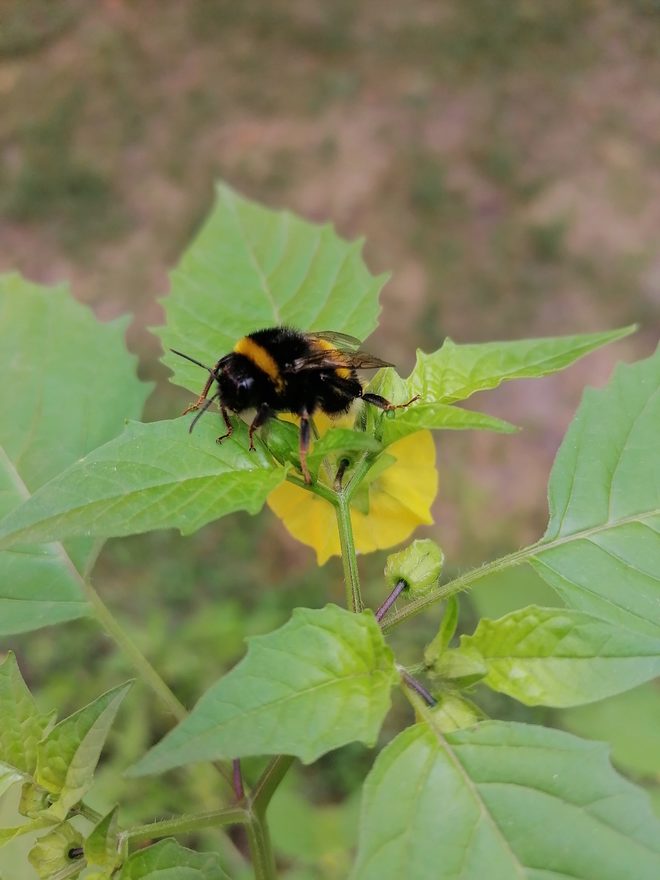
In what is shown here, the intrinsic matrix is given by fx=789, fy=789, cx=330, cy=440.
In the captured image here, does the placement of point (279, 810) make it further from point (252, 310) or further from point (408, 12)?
point (408, 12)

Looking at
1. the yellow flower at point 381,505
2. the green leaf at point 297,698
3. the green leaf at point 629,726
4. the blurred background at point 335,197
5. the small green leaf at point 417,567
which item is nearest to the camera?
the green leaf at point 297,698

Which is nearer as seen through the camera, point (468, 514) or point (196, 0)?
point (468, 514)

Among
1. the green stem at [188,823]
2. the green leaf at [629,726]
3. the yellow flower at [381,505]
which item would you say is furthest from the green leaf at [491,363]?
the green leaf at [629,726]

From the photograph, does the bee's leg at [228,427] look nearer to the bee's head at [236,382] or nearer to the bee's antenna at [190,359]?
the bee's head at [236,382]

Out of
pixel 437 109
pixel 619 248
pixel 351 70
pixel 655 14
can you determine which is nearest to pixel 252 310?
pixel 619 248

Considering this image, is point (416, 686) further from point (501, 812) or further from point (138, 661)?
point (138, 661)

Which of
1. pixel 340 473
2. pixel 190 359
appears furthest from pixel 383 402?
pixel 190 359
